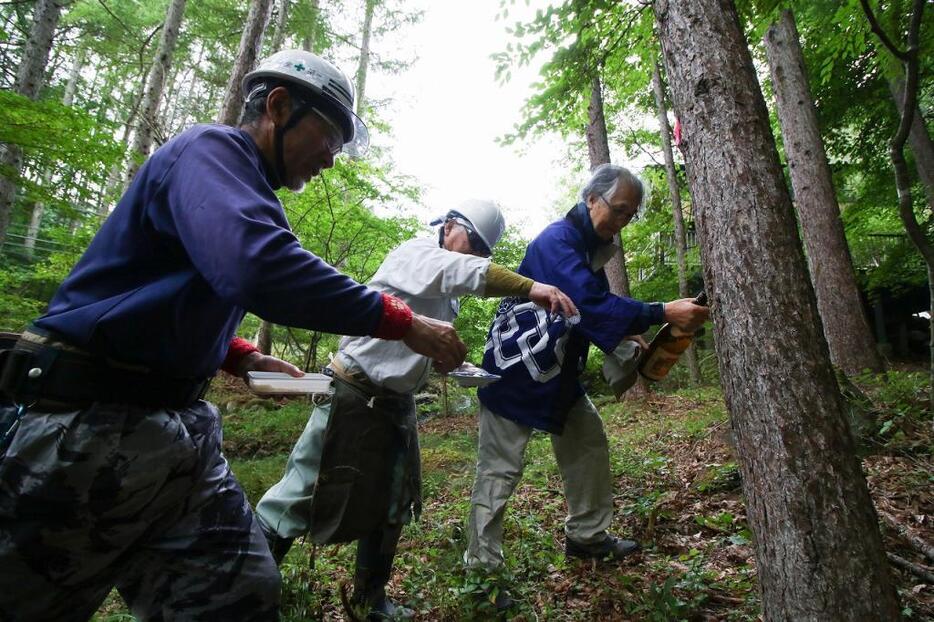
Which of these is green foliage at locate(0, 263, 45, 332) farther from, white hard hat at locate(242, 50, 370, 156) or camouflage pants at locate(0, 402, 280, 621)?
white hard hat at locate(242, 50, 370, 156)

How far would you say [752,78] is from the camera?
218 centimetres

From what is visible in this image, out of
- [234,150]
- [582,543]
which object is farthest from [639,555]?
[234,150]

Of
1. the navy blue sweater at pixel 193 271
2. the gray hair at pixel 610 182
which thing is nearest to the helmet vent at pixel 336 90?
the navy blue sweater at pixel 193 271

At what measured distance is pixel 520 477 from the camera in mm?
3111

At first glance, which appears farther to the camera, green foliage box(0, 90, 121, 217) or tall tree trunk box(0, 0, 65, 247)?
tall tree trunk box(0, 0, 65, 247)

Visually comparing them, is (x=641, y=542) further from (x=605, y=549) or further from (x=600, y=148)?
Answer: (x=600, y=148)

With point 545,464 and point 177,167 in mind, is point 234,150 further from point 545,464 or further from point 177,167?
point 545,464

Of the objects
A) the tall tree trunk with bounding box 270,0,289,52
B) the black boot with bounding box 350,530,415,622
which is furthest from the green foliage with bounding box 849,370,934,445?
the tall tree trunk with bounding box 270,0,289,52

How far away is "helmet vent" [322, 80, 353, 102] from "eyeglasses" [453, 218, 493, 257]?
1.35 m

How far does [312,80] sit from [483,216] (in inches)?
63.4

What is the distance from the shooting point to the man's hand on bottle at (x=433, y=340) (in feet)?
5.45

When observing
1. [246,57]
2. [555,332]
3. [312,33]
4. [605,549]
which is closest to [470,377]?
[555,332]

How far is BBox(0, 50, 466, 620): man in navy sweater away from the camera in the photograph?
137cm

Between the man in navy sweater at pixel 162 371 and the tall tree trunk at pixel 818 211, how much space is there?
702cm
